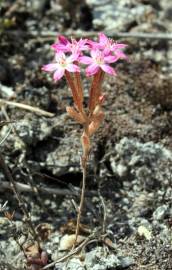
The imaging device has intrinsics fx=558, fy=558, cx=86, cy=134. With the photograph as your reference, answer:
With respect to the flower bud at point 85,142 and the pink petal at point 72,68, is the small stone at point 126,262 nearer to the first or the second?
the flower bud at point 85,142

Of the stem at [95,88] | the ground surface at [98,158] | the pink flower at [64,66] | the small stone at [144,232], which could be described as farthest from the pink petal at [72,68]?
the small stone at [144,232]

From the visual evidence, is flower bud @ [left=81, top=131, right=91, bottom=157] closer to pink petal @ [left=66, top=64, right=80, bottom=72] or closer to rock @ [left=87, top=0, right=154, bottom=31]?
pink petal @ [left=66, top=64, right=80, bottom=72]

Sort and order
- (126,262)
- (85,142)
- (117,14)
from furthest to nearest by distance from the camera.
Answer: (117,14), (126,262), (85,142)

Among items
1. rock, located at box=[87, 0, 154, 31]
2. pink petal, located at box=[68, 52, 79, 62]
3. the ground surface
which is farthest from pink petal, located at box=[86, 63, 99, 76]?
rock, located at box=[87, 0, 154, 31]

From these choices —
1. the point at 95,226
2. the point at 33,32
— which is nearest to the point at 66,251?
the point at 95,226

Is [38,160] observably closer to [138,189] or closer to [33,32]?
[138,189]

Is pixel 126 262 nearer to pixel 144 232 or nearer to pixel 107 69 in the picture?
pixel 144 232

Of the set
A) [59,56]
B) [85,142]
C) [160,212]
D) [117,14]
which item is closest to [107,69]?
[59,56]

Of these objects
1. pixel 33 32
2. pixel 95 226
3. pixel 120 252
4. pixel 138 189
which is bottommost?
pixel 120 252
